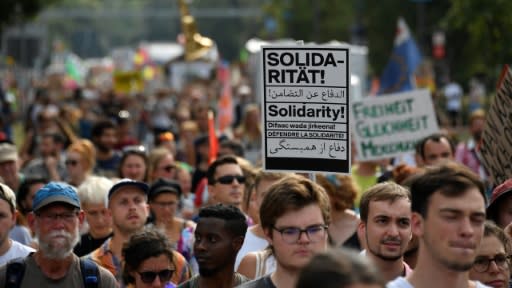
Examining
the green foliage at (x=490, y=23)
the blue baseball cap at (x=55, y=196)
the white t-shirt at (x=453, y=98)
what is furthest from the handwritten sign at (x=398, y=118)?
the white t-shirt at (x=453, y=98)

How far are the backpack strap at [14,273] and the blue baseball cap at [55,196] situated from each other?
1.15ft

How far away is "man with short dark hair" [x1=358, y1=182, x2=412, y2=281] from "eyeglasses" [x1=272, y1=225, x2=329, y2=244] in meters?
1.09

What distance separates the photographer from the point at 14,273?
7.11m

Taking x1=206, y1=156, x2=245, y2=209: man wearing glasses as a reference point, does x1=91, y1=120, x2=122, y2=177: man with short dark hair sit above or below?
above

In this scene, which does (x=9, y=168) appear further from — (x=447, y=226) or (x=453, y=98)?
(x=453, y=98)

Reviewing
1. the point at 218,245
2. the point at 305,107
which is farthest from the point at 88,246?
the point at 218,245

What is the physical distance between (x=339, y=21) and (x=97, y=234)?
5478cm

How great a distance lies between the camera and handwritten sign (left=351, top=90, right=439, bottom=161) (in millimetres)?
14938

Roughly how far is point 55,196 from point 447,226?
2.45 metres

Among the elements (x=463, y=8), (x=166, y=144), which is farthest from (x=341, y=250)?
(x=463, y=8)

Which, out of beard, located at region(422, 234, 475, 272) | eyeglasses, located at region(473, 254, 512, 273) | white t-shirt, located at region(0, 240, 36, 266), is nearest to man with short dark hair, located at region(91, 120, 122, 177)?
white t-shirt, located at region(0, 240, 36, 266)

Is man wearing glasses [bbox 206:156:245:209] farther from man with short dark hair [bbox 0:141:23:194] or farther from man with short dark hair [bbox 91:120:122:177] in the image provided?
man with short dark hair [bbox 91:120:122:177]

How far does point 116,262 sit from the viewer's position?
30.3ft

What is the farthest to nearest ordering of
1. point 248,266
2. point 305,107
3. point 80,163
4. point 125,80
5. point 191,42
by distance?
point 125,80
point 191,42
point 80,163
point 305,107
point 248,266
